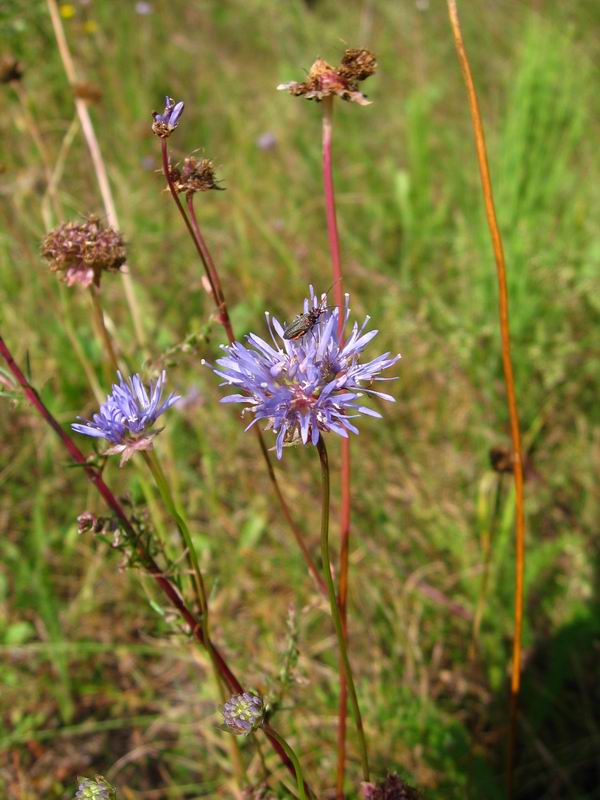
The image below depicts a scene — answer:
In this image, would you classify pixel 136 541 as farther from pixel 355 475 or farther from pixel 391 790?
pixel 355 475

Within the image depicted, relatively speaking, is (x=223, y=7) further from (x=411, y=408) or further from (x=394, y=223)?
(x=411, y=408)

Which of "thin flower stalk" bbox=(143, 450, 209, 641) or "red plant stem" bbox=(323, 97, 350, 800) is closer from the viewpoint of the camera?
"thin flower stalk" bbox=(143, 450, 209, 641)

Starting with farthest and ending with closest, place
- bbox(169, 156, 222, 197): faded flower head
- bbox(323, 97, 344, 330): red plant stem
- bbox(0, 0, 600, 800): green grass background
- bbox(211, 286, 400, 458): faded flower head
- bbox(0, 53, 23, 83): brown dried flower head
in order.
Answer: bbox(0, 53, 23, 83): brown dried flower head
bbox(0, 0, 600, 800): green grass background
bbox(323, 97, 344, 330): red plant stem
bbox(169, 156, 222, 197): faded flower head
bbox(211, 286, 400, 458): faded flower head

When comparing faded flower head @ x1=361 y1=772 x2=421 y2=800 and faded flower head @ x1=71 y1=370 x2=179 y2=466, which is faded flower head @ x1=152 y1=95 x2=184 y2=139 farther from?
faded flower head @ x1=361 y1=772 x2=421 y2=800

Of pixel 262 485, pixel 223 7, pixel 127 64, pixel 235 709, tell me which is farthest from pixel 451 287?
pixel 223 7

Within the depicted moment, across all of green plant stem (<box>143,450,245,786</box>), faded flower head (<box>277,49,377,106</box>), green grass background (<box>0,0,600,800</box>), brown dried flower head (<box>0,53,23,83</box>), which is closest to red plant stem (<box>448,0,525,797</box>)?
faded flower head (<box>277,49,377,106</box>)

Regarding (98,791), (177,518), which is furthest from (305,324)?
(98,791)
